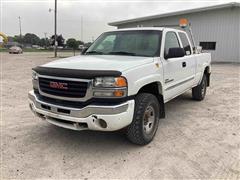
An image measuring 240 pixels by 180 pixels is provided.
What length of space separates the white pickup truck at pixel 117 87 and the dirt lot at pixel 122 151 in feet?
1.25

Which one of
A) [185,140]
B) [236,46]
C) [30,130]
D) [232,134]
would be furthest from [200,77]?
[236,46]

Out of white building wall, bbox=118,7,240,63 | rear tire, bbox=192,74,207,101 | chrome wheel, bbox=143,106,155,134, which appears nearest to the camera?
chrome wheel, bbox=143,106,155,134

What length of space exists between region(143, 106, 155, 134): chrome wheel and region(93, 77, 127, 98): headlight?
0.75m

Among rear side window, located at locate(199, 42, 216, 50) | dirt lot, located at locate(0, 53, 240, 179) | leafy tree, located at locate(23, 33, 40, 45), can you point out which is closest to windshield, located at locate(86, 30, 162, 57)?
dirt lot, located at locate(0, 53, 240, 179)

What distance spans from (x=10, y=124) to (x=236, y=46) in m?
18.7

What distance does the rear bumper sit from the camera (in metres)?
2.77

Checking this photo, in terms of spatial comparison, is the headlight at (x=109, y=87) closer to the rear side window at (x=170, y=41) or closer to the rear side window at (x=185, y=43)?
the rear side window at (x=170, y=41)

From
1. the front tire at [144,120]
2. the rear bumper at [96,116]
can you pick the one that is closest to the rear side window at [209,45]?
the front tire at [144,120]

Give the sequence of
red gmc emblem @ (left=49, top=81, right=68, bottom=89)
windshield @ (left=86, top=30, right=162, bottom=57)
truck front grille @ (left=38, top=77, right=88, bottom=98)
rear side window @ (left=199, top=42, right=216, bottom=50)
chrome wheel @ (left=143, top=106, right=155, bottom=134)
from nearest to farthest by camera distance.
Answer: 1. truck front grille @ (left=38, top=77, right=88, bottom=98)
2. red gmc emblem @ (left=49, top=81, right=68, bottom=89)
3. chrome wheel @ (left=143, top=106, right=155, bottom=134)
4. windshield @ (left=86, top=30, right=162, bottom=57)
5. rear side window @ (left=199, top=42, right=216, bottom=50)

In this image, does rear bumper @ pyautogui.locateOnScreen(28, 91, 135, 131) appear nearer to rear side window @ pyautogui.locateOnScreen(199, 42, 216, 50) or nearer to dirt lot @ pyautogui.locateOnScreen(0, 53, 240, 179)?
dirt lot @ pyautogui.locateOnScreen(0, 53, 240, 179)

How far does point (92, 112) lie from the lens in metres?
2.80

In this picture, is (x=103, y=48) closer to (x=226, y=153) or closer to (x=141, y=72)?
(x=141, y=72)

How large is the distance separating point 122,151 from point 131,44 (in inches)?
78.4

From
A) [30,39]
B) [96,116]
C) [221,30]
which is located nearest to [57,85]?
[96,116]
